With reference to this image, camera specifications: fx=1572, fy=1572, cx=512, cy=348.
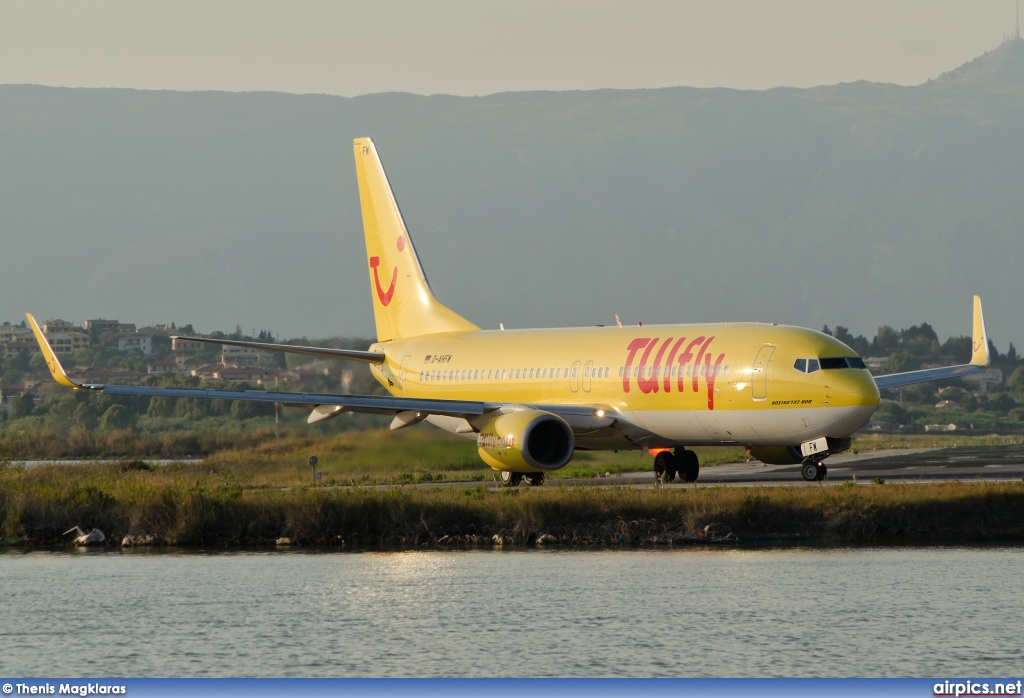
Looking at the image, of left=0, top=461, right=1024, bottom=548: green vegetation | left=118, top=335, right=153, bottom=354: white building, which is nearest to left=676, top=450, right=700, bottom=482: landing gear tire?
left=0, top=461, right=1024, bottom=548: green vegetation

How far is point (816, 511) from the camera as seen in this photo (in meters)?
29.1

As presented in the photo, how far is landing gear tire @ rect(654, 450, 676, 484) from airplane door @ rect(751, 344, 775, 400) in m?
4.70

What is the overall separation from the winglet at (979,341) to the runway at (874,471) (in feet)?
9.66

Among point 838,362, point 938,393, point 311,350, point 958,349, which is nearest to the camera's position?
point 838,362

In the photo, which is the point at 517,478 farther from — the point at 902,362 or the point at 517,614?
the point at 902,362

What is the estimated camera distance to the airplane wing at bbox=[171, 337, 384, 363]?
40.5 m

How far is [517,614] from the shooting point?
22.1 m

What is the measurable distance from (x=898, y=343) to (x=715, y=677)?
15716 centimetres

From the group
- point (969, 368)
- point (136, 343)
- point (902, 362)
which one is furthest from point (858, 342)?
point (969, 368)

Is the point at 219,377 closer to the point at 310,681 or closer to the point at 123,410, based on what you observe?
the point at 123,410

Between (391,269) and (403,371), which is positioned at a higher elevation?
(391,269)

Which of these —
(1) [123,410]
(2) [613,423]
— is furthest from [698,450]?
(1) [123,410]

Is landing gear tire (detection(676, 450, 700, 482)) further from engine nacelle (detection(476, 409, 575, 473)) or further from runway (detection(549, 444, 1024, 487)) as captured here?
engine nacelle (detection(476, 409, 575, 473))

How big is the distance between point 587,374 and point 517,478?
3.16 meters
